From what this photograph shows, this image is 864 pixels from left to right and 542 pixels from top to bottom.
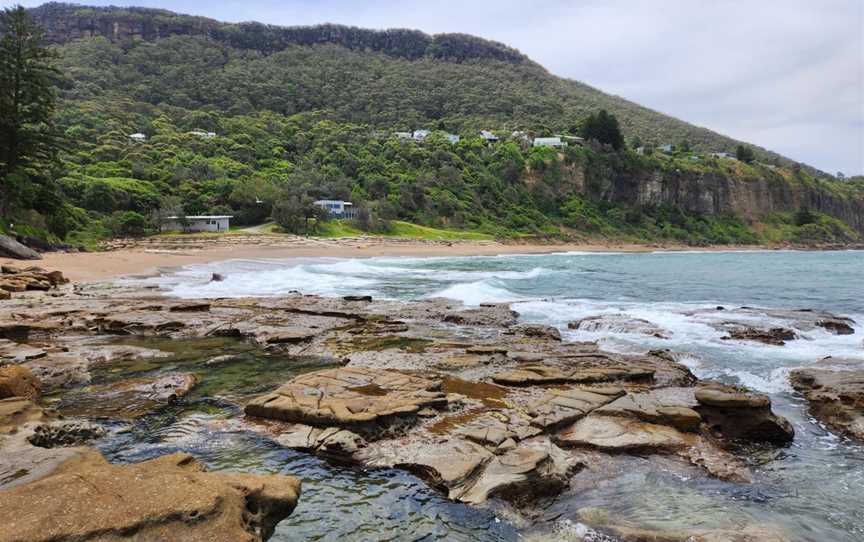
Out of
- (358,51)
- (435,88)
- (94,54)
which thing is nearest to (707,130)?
(435,88)

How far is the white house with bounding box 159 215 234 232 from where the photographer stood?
194 feet

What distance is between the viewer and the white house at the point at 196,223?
5900 cm

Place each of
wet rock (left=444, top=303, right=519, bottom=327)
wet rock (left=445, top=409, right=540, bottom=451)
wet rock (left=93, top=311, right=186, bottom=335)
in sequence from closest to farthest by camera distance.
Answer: wet rock (left=445, top=409, right=540, bottom=451) < wet rock (left=93, top=311, right=186, bottom=335) < wet rock (left=444, top=303, right=519, bottom=327)

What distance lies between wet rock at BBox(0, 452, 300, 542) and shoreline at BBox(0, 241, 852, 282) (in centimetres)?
2689

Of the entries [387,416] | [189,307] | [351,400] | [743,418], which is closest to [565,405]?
[743,418]

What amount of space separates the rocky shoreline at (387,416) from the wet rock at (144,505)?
17 mm

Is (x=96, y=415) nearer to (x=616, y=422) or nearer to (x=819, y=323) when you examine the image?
(x=616, y=422)

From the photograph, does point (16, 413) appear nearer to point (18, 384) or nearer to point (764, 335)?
point (18, 384)

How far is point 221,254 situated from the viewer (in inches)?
1827

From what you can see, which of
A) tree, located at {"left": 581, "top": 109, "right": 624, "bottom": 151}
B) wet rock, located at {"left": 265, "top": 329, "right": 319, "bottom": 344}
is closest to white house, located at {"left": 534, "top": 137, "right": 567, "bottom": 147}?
tree, located at {"left": 581, "top": 109, "right": 624, "bottom": 151}

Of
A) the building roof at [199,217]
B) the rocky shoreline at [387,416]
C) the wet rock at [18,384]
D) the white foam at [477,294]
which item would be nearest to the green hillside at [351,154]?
the building roof at [199,217]

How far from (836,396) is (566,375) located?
5046 millimetres

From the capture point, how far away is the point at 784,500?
6707mm

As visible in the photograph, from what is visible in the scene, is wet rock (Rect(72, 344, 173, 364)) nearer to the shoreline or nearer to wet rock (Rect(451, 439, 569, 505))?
wet rock (Rect(451, 439, 569, 505))
